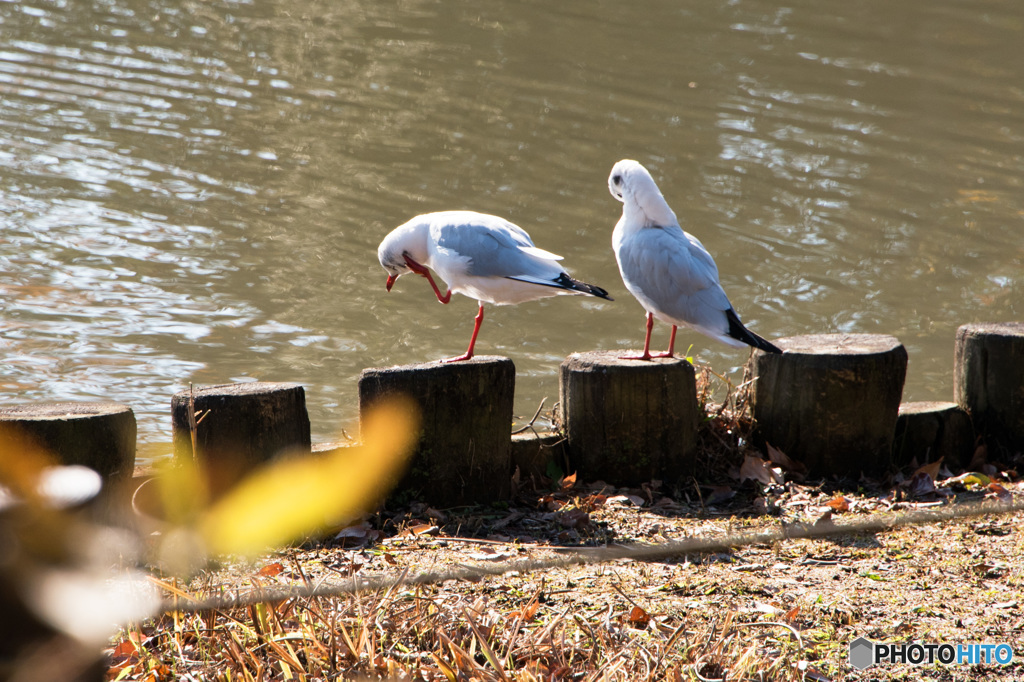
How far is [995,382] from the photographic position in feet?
13.8

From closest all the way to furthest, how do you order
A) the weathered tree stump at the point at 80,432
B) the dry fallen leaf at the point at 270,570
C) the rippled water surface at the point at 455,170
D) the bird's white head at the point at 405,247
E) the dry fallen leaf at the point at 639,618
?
the dry fallen leaf at the point at 639,618
the dry fallen leaf at the point at 270,570
the weathered tree stump at the point at 80,432
the bird's white head at the point at 405,247
the rippled water surface at the point at 455,170

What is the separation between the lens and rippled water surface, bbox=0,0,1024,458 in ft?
19.9

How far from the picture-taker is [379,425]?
349cm

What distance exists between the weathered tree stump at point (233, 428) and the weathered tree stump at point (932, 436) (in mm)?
2500

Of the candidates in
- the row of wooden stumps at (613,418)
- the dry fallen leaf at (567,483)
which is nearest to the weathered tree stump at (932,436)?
the row of wooden stumps at (613,418)

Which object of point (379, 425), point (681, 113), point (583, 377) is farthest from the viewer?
point (681, 113)

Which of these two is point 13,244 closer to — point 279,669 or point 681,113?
point 279,669

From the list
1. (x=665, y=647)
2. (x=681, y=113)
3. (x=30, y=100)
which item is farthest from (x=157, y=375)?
(x=681, y=113)

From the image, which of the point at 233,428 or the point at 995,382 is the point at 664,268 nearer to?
the point at 995,382

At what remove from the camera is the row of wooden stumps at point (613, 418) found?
3269 millimetres

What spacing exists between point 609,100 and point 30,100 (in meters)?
5.95

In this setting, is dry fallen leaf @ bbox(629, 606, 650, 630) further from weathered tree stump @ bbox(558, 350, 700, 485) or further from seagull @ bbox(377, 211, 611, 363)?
seagull @ bbox(377, 211, 611, 363)

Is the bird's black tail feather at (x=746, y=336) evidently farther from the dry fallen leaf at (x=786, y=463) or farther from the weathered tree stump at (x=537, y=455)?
the weathered tree stump at (x=537, y=455)

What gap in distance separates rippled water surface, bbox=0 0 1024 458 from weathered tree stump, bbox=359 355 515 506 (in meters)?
1.61
